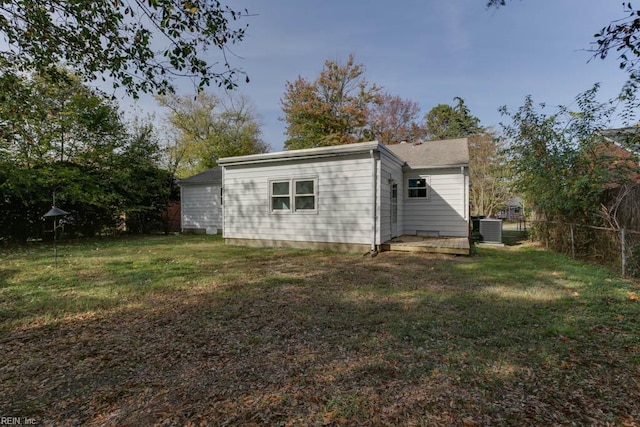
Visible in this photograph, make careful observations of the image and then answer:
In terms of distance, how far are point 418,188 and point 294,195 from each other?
4.46 meters

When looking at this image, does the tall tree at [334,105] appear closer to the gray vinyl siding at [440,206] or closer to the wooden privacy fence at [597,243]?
the gray vinyl siding at [440,206]

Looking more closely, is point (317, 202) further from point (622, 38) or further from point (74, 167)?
point (74, 167)

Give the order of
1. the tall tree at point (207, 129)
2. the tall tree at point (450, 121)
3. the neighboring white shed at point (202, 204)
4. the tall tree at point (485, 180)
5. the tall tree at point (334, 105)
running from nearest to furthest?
the neighboring white shed at point (202, 204), the tall tree at point (485, 180), the tall tree at point (334, 105), the tall tree at point (207, 129), the tall tree at point (450, 121)

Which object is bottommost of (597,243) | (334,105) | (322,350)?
(322,350)

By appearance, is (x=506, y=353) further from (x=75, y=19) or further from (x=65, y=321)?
(x=75, y=19)

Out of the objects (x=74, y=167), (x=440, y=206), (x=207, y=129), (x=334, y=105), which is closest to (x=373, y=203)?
(x=440, y=206)

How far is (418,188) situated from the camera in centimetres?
1077

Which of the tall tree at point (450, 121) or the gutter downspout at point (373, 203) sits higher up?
the tall tree at point (450, 121)

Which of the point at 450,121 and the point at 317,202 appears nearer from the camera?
the point at 317,202

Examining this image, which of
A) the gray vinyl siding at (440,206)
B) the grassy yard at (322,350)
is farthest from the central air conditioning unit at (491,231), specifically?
the grassy yard at (322,350)

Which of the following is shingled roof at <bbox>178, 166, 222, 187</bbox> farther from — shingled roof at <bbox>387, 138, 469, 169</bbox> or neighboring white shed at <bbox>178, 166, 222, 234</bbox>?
shingled roof at <bbox>387, 138, 469, 169</bbox>

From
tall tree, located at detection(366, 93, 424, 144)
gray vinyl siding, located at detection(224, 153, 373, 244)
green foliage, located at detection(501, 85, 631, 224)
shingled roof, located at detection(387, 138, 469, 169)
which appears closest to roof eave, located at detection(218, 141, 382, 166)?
gray vinyl siding, located at detection(224, 153, 373, 244)

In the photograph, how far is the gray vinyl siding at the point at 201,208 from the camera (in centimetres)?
1533

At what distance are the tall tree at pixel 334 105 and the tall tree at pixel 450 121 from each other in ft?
29.0
